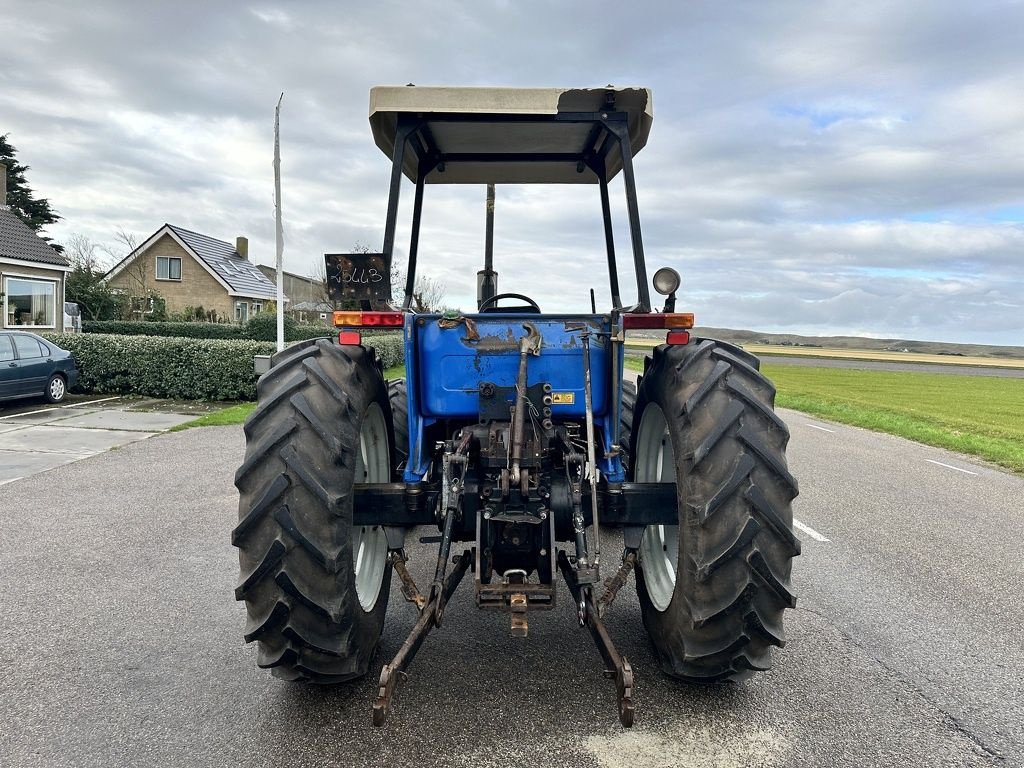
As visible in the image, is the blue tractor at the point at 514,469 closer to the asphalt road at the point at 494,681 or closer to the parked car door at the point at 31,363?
the asphalt road at the point at 494,681

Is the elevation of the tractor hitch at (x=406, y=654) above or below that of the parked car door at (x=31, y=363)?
below

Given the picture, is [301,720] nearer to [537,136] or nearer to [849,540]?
[537,136]

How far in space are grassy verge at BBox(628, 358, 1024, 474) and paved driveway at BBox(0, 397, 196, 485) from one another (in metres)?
12.7

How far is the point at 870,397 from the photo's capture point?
22500mm

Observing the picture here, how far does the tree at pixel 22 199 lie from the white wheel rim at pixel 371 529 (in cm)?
4593

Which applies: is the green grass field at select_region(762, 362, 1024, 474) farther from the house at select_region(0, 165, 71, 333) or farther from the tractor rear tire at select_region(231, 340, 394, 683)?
the house at select_region(0, 165, 71, 333)

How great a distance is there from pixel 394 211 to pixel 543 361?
125cm

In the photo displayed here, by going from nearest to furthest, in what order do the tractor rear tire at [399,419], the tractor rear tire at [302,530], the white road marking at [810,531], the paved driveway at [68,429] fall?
the tractor rear tire at [302,530], the tractor rear tire at [399,419], the white road marking at [810,531], the paved driveway at [68,429]

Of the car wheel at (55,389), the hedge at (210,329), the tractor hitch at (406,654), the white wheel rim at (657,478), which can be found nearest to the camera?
the tractor hitch at (406,654)

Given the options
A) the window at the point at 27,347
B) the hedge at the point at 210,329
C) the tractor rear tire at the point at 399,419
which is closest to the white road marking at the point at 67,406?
the window at the point at 27,347

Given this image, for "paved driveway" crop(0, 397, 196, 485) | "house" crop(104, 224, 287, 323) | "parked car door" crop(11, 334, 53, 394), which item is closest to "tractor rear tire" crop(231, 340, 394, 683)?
"paved driveway" crop(0, 397, 196, 485)

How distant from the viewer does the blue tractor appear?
2.70 metres

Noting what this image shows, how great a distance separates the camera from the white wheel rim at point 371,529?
359 cm

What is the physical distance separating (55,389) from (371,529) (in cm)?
1302
